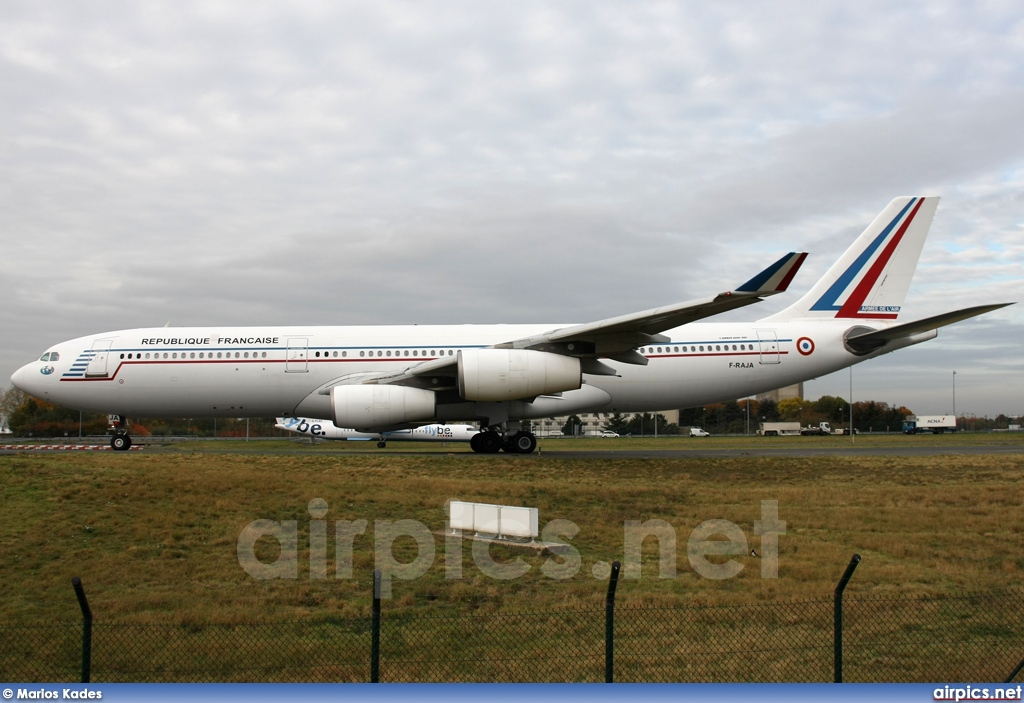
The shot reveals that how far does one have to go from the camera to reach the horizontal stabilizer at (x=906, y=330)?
59.0 feet

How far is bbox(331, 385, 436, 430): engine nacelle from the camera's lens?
19.0 metres

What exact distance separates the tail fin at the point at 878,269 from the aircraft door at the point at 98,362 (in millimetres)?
19839

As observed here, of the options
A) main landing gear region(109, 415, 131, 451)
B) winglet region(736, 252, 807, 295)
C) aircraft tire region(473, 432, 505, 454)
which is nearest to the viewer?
winglet region(736, 252, 807, 295)

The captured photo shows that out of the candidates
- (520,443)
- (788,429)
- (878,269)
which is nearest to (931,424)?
(788,429)

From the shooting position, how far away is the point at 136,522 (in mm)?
11969

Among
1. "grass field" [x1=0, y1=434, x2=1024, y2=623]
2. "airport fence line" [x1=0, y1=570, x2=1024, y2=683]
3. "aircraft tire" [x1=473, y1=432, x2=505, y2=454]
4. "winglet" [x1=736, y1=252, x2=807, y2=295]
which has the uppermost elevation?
"winglet" [x1=736, y1=252, x2=807, y2=295]

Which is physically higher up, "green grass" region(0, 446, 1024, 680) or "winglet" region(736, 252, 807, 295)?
"winglet" region(736, 252, 807, 295)

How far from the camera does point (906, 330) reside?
2102 centimetres

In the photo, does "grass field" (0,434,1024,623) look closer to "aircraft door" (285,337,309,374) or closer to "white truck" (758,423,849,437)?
"aircraft door" (285,337,309,374)

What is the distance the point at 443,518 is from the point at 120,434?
15240 mm

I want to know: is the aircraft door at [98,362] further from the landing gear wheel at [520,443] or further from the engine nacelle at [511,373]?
the landing gear wheel at [520,443]

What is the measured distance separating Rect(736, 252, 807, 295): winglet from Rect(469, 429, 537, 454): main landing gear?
738cm

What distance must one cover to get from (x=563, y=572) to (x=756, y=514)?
469 centimetres

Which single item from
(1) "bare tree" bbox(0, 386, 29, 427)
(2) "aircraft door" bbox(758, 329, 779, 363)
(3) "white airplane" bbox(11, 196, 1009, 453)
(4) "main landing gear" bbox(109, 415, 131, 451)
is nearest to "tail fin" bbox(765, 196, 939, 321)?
(3) "white airplane" bbox(11, 196, 1009, 453)
